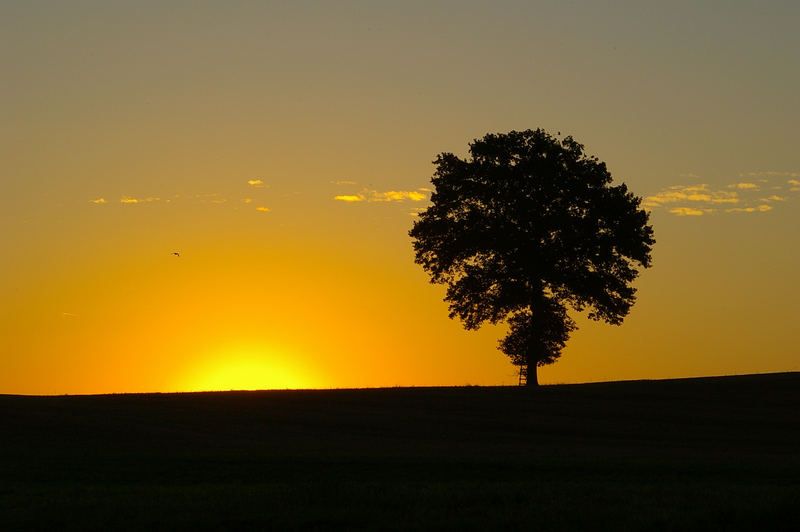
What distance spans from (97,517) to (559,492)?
8719 mm

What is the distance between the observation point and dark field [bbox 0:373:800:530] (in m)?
18.3

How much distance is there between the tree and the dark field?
22.3 feet

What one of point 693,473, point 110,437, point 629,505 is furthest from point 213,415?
point 629,505

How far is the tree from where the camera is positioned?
58.3 m

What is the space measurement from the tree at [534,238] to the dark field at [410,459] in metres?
6.81

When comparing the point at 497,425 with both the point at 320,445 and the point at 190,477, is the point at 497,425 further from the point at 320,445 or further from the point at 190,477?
the point at 190,477

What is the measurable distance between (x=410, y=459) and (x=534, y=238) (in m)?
32.2

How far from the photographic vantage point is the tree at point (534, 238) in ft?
191

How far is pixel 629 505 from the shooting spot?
63.0 ft

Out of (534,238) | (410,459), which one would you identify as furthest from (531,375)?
(410,459)

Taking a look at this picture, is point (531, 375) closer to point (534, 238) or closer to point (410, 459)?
point (534, 238)

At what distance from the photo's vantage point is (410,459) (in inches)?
1089

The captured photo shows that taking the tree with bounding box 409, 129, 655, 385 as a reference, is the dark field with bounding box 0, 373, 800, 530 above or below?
below

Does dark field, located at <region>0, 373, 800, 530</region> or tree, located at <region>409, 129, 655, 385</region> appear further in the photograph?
tree, located at <region>409, 129, 655, 385</region>
